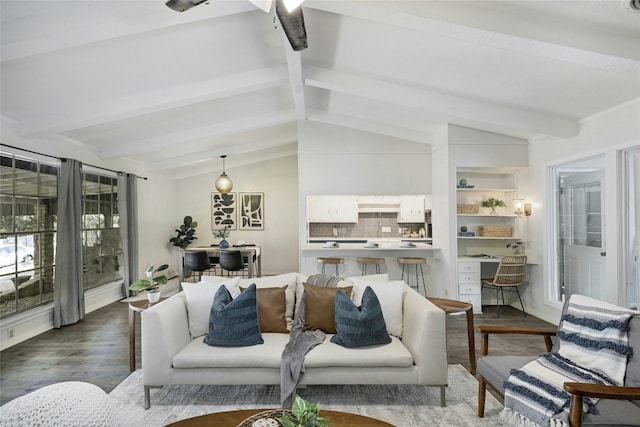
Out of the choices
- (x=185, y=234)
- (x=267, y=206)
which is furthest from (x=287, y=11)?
(x=185, y=234)

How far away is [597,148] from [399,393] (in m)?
3.60

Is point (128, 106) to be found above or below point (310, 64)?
below

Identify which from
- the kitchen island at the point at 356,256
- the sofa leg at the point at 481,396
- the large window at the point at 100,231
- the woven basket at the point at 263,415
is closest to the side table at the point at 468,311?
the sofa leg at the point at 481,396

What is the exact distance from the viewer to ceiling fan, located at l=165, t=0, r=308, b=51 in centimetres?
195

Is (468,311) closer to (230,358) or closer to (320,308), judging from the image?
(320,308)

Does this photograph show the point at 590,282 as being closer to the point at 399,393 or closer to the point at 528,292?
the point at 528,292

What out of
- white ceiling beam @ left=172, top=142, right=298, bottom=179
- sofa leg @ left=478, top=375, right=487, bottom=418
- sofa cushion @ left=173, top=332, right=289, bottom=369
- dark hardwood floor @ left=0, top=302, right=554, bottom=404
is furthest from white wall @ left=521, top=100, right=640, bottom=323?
white ceiling beam @ left=172, top=142, right=298, bottom=179

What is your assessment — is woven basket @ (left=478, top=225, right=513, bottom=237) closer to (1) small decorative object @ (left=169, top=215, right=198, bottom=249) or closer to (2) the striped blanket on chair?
(2) the striped blanket on chair

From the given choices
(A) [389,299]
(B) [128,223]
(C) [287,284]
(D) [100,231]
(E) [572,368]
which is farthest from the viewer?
(B) [128,223]

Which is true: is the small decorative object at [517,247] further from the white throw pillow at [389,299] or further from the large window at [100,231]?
the large window at [100,231]

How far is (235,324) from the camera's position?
279 cm

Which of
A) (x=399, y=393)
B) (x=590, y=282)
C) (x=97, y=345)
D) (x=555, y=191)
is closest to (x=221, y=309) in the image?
(x=399, y=393)

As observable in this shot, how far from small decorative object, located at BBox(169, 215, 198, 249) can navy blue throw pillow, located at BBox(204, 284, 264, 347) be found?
6.25m

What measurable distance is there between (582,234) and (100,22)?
5584 millimetres
